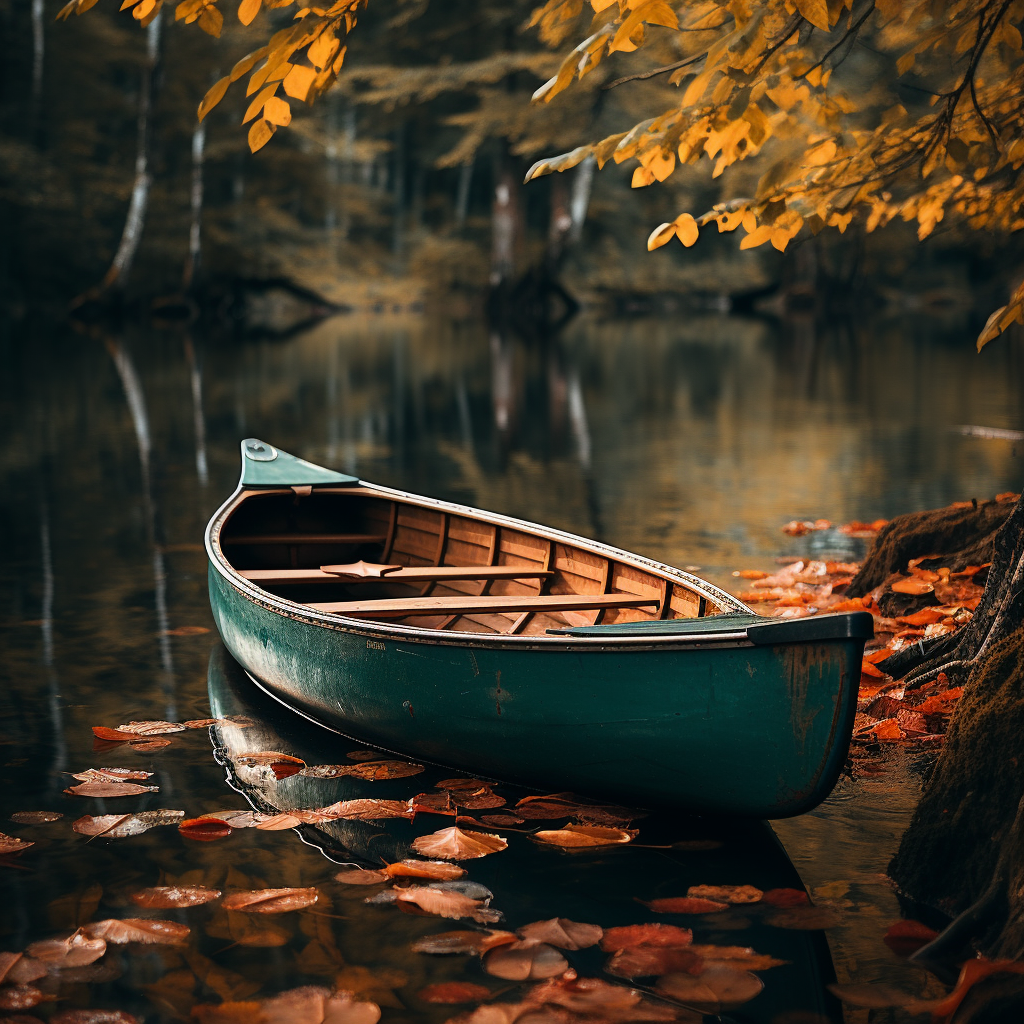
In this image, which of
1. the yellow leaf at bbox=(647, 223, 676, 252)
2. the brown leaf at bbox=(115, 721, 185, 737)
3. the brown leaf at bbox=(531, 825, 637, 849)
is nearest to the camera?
the brown leaf at bbox=(531, 825, 637, 849)

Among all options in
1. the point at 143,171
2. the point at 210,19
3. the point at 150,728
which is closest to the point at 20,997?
the point at 150,728

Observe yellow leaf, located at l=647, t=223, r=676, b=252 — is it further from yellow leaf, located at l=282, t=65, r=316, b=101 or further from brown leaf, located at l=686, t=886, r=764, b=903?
brown leaf, located at l=686, t=886, r=764, b=903

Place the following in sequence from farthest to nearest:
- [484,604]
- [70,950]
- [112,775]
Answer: [484,604] < [112,775] < [70,950]

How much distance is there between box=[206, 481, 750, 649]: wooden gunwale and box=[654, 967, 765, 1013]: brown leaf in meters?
1.01

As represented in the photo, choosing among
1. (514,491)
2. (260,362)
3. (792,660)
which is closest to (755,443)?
(514,491)

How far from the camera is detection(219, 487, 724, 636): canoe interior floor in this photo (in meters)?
5.90

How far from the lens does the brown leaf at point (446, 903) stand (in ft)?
13.3

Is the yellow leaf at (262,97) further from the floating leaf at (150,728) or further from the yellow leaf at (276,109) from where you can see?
the floating leaf at (150,728)

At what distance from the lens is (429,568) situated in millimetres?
7000

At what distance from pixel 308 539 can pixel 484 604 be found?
2154mm

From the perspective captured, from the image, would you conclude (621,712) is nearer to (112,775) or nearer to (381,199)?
(112,775)

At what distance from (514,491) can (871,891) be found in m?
8.72

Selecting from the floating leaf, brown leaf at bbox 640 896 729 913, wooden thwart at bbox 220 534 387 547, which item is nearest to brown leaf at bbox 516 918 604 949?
brown leaf at bbox 640 896 729 913

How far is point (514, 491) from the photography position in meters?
12.7
